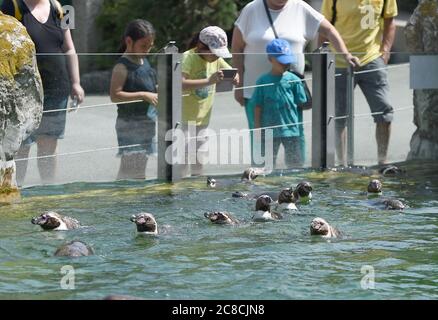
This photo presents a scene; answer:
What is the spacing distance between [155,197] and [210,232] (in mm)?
1844

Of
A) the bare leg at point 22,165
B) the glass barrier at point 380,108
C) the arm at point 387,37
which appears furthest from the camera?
the arm at point 387,37

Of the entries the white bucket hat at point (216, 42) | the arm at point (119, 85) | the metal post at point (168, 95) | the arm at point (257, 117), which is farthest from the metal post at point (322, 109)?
the arm at point (119, 85)

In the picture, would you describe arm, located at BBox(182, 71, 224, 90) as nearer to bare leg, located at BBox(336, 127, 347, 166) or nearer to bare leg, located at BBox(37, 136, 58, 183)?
bare leg, located at BBox(37, 136, 58, 183)

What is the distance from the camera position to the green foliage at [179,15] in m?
20.9

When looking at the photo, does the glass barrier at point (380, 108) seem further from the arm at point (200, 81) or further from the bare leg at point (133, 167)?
the bare leg at point (133, 167)

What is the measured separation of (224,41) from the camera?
12148 mm

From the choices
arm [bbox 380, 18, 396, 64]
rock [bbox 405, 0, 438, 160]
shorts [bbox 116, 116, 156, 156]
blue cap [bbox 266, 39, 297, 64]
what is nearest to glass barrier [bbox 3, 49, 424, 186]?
shorts [bbox 116, 116, 156, 156]

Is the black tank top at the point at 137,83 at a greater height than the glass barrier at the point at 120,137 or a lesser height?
greater

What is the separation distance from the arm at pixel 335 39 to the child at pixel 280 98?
0.55 m

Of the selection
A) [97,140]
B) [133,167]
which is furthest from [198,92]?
[97,140]

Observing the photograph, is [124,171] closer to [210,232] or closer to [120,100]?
[120,100]

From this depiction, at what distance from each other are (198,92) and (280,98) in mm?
868

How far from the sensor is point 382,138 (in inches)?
531

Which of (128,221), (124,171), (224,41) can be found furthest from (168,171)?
(128,221)
